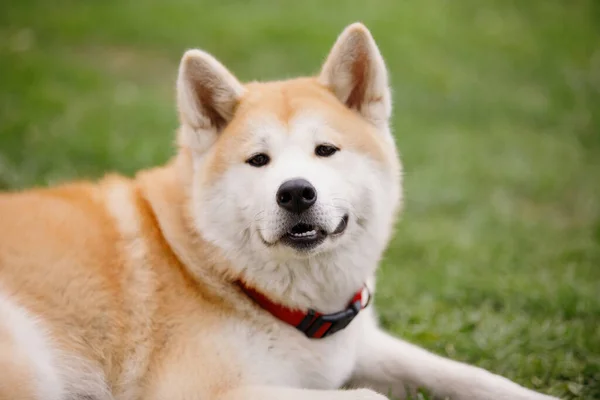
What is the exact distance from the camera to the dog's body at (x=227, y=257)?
2953 mm

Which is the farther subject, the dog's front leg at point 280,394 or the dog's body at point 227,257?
the dog's body at point 227,257

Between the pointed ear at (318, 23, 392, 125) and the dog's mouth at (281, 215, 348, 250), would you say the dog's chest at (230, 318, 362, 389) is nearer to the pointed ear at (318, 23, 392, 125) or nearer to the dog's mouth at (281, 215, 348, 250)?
the dog's mouth at (281, 215, 348, 250)

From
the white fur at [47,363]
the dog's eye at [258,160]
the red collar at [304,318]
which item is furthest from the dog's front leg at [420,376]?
the white fur at [47,363]

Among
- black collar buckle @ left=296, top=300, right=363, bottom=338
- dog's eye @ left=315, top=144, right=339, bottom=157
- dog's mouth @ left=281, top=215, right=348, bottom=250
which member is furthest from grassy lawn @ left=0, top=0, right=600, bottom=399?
dog's eye @ left=315, top=144, right=339, bottom=157

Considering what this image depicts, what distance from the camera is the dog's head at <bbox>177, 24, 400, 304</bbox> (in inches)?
120

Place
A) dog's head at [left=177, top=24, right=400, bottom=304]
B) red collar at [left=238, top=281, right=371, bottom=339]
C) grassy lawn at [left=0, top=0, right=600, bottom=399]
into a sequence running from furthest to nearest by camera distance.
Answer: grassy lawn at [left=0, top=0, right=600, bottom=399] → red collar at [left=238, top=281, right=371, bottom=339] → dog's head at [left=177, top=24, right=400, bottom=304]

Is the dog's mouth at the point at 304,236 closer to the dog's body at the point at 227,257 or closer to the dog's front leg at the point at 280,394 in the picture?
the dog's body at the point at 227,257

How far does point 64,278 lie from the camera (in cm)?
304

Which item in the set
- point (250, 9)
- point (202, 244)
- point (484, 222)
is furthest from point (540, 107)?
point (202, 244)

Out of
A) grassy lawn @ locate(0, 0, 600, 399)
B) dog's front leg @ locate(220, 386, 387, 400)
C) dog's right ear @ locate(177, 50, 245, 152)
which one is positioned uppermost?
dog's right ear @ locate(177, 50, 245, 152)

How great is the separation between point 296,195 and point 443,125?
6.68 m

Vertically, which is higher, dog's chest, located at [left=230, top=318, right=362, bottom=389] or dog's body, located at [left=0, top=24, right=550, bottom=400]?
dog's body, located at [left=0, top=24, right=550, bottom=400]

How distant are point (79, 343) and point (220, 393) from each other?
Answer: 0.68 meters

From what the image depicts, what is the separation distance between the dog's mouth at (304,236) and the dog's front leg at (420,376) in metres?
0.83
